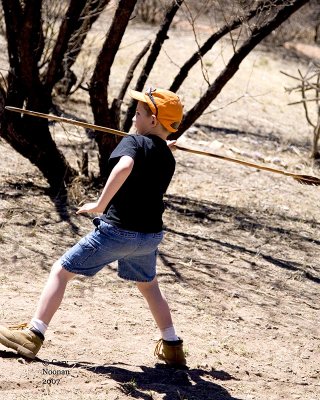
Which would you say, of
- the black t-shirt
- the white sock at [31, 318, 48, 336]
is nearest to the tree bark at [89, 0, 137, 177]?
the black t-shirt

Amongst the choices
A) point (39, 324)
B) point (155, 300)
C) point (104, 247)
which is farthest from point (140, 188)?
point (39, 324)

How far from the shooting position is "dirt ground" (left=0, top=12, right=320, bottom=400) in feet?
14.0

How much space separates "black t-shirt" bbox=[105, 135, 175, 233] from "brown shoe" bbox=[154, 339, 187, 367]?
67 cm

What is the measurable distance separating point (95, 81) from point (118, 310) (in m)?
2.36

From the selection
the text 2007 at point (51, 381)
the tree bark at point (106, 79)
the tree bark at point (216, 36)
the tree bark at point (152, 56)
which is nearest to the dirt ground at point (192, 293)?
the text 2007 at point (51, 381)

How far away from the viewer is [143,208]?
4133mm

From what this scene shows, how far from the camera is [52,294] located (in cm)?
413

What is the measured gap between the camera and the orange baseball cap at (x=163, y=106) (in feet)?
13.6

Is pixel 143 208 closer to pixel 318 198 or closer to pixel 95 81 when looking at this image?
pixel 95 81

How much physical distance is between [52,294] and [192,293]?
1.73 metres

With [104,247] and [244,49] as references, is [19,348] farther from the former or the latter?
[244,49]

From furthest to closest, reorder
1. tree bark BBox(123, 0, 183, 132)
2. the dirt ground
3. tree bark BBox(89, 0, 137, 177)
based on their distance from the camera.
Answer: tree bark BBox(123, 0, 183, 132) < tree bark BBox(89, 0, 137, 177) < the dirt ground

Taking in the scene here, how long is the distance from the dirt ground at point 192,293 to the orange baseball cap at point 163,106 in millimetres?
1255

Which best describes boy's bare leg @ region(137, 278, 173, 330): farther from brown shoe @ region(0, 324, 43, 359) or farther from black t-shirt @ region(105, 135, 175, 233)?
brown shoe @ region(0, 324, 43, 359)
